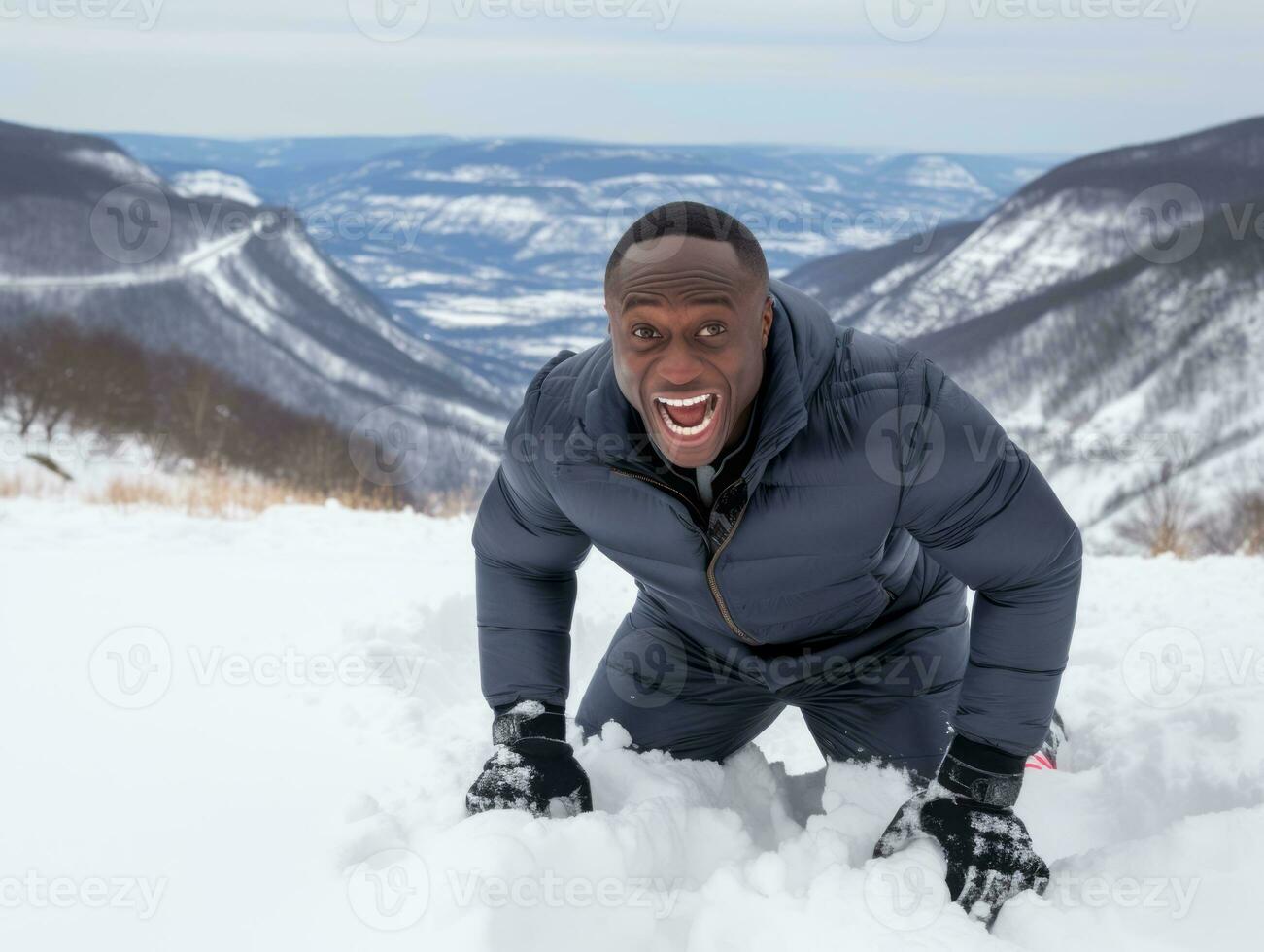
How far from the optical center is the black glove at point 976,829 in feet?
6.63

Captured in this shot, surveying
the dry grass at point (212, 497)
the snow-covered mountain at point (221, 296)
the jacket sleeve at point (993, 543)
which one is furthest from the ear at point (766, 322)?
the snow-covered mountain at point (221, 296)

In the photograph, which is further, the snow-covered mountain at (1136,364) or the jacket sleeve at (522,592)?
the snow-covered mountain at (1136,364)

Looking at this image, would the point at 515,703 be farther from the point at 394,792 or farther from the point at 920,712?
the point at 920,712

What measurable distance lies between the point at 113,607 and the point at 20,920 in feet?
6.29

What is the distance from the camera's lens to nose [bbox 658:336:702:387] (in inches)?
73.1

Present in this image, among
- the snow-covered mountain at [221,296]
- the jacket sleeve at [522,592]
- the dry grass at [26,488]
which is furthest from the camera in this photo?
the snow-covered mountain at [221,296]

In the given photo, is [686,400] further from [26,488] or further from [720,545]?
[26,488]

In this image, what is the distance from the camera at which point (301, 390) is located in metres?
76.9

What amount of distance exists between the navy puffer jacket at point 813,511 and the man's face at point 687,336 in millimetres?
139

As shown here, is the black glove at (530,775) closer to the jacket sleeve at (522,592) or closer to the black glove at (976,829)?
the jacket sleeve at (522,592)

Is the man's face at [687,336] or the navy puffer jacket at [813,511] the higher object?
the man's face at [687,336]

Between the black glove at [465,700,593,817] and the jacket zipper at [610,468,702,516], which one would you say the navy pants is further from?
the jacket zipper at [610,468,702,516]

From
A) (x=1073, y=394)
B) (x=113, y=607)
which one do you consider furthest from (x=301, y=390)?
(x=113, y=607)

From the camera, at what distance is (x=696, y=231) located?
73.8 inches
